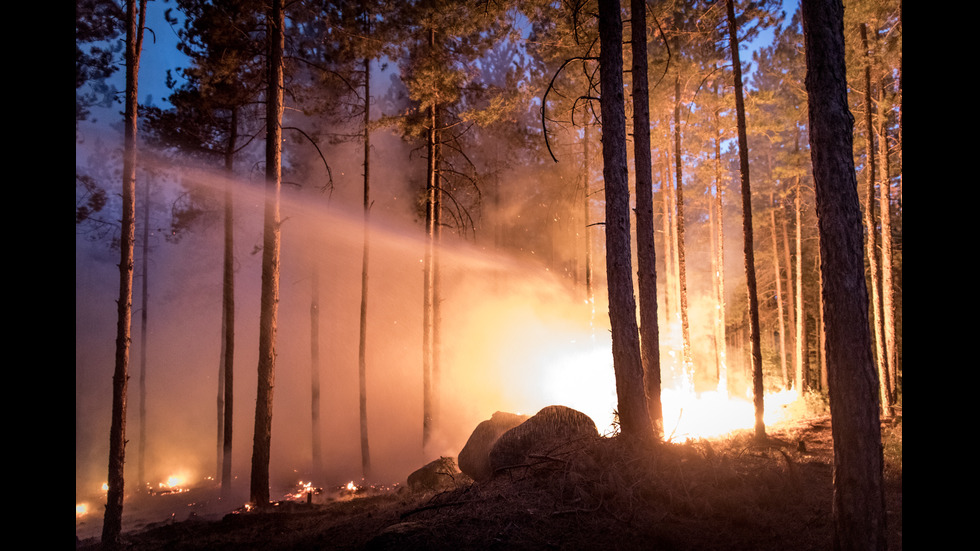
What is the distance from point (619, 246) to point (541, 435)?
3.64 m

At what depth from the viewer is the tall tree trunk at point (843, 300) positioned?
4.91m

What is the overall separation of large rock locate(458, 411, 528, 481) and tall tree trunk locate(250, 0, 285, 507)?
4.52 m

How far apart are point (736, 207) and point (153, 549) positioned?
44.6 metres

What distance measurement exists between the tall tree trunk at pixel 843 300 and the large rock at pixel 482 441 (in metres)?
5.82

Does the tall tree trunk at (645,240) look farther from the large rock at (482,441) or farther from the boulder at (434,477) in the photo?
the boulder at (434,477)

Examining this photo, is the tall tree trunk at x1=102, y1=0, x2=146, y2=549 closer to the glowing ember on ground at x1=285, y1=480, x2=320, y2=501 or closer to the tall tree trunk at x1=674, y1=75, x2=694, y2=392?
the glowing ember on ground at x1=285, y1=480, x2=320, y2=501

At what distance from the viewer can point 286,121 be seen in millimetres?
27391

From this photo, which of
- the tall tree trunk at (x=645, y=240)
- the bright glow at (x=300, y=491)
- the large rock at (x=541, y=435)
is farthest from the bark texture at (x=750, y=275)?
the bright glow at (x=300, y=491)

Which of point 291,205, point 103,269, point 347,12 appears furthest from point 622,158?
point 103,269

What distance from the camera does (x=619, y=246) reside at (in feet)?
24.8

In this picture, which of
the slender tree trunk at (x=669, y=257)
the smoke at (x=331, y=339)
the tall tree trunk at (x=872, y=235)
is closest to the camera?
the tall tree trunk at (x=872, y=235)

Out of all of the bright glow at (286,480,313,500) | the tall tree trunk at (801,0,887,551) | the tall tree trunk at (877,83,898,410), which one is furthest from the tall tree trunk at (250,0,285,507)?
the tall tree trunk at (877,83,898,410)

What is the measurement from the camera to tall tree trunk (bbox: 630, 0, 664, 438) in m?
9.39

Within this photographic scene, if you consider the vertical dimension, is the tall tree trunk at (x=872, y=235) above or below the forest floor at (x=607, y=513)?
above
